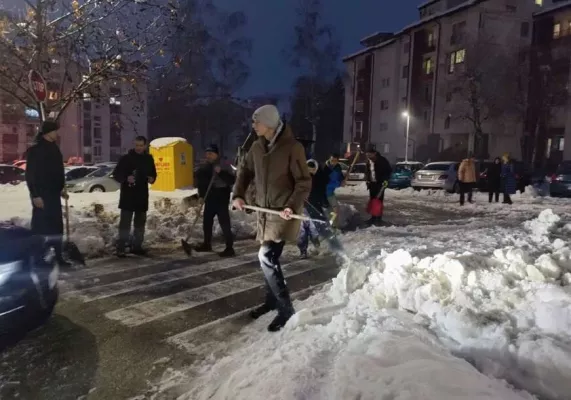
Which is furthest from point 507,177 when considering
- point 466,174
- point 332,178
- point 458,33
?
point 458,33

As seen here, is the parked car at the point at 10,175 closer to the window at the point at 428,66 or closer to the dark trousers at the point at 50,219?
the dark trousers at the point at 50,219

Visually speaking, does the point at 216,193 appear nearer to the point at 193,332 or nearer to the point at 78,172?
the point at 193,332

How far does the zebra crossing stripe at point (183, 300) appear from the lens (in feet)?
15.3

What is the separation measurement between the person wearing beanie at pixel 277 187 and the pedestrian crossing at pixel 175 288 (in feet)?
2.48

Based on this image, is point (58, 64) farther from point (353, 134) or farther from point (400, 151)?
point (353, 134)

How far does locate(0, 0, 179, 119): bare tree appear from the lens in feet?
30.4

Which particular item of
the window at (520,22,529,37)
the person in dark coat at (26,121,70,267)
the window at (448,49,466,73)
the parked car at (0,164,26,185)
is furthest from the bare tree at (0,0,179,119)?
the window at (520,22,529,37)

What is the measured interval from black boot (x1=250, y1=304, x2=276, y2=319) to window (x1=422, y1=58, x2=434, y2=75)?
41570 millimetres

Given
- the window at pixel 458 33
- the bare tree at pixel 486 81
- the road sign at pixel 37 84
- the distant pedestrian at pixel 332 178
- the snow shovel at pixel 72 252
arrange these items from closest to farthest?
1. the snow shovel at pixel 72 252
2. the road sign at pixel 37 84
3. the distant pedestrian at pixel 332 178
4. the bare tree at pixel 486 81
5. the window at pixel 458 33

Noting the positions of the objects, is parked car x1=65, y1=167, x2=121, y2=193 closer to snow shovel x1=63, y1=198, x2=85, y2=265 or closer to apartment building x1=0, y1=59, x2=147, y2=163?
apartment building x1=0, y1=59, x2=147, y2=163

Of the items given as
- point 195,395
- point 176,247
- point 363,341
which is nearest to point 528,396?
point 363,341

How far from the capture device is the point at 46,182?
6180mm

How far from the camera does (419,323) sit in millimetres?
3840

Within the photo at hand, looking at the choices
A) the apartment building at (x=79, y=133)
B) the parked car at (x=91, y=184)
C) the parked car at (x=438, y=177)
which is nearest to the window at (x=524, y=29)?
the parked car at (x=438, y=177)
